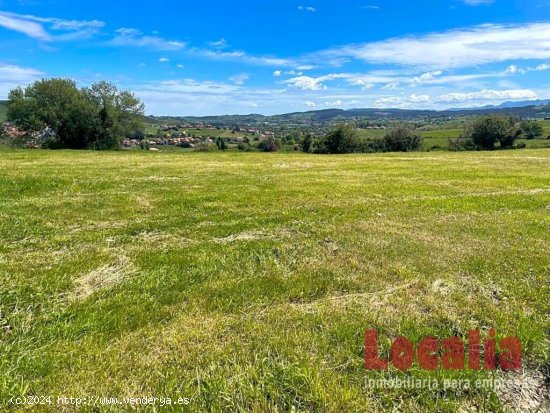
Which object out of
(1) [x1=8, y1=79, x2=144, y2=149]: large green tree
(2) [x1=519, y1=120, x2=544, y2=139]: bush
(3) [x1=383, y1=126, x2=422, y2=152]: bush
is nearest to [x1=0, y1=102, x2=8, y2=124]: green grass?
(1) [x1=8, y1=79, x2=144, y2=149]: large green tree

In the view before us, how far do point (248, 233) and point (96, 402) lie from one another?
572 centimetres

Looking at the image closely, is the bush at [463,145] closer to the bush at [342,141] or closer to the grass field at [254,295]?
the bush at [342,141]

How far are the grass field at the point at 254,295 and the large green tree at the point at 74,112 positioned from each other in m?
42.5

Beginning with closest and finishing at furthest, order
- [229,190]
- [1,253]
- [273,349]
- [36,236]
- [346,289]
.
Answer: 1. [273,349]
2. [346,289]
3. [1,253]
4. [36,236]
5. [229,190]

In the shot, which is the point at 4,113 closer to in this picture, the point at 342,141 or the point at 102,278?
the point at 342,141

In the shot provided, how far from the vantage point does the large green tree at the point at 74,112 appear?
46.5 metres

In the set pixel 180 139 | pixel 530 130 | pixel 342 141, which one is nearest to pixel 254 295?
pixel 342 141

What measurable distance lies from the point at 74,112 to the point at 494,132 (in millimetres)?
65891

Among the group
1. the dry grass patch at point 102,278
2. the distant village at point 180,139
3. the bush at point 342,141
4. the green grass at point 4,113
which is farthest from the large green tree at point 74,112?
the dry grass patch at point 102,278

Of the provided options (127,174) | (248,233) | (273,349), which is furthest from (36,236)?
(127,174)

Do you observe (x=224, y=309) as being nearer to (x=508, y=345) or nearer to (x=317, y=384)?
(x=317, y=384)

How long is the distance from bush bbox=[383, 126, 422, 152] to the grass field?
5797cm

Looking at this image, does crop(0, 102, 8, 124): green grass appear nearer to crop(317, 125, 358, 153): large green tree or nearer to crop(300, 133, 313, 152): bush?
crop(317, 125, 358, 153): large green tree

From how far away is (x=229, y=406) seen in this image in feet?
11.3
